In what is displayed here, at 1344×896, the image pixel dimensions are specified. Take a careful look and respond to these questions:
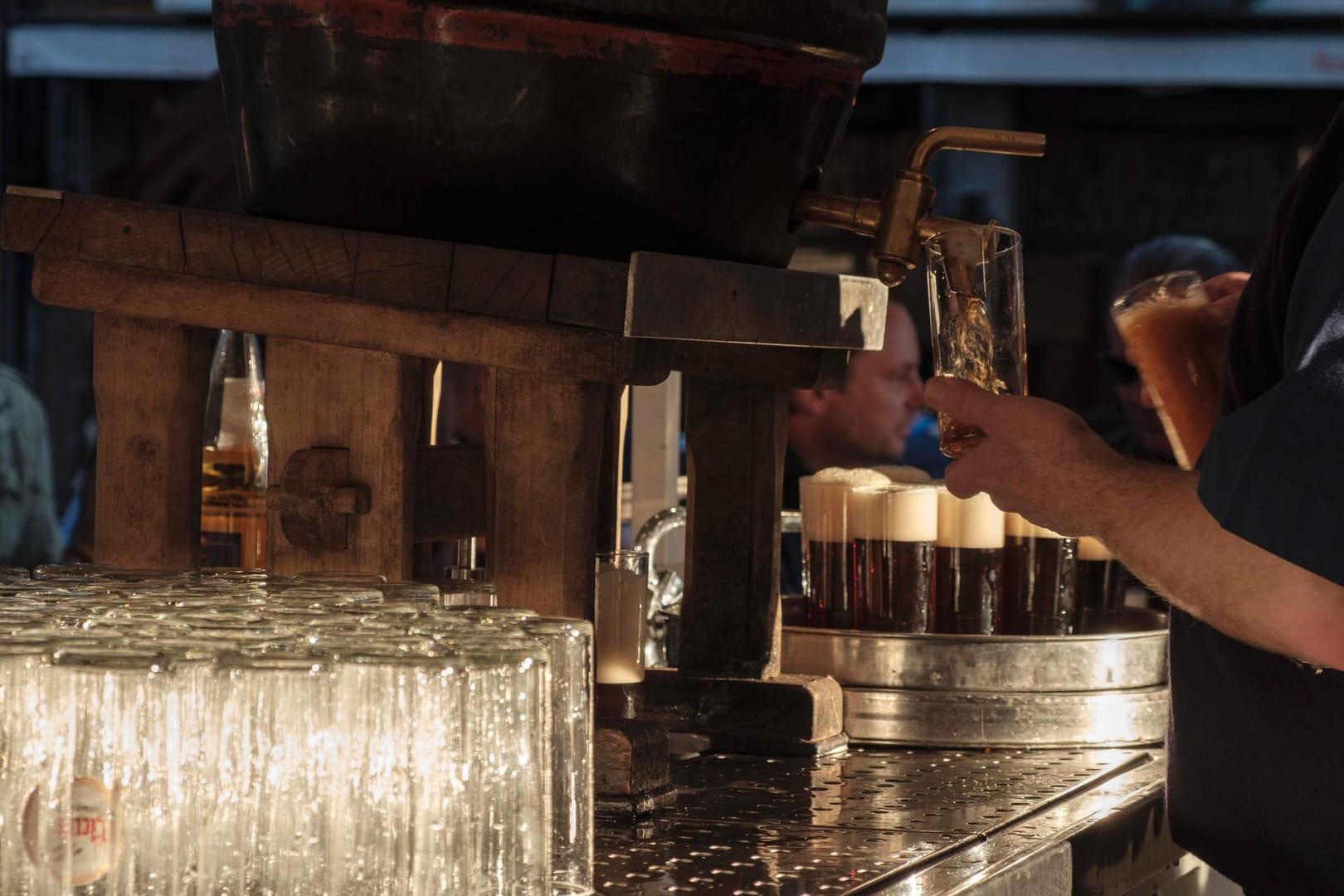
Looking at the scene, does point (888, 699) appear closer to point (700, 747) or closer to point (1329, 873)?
point (700, 747)

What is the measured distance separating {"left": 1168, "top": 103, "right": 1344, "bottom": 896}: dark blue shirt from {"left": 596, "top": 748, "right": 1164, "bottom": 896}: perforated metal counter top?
13 centimetres

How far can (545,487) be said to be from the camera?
1635 mm

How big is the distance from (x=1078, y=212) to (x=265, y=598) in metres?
5.83

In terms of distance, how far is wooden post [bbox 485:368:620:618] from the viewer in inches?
64.0

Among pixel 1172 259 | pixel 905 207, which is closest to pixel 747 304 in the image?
pixel 905 207

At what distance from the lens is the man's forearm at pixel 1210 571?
1304 mm

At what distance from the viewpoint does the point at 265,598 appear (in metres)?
1.35

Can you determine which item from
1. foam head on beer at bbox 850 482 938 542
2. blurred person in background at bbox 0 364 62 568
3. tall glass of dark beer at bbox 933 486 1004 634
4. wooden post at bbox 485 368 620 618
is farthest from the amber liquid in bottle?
blurred person in background at bbox 0 364 62 568

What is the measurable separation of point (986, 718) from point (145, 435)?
3.13ft

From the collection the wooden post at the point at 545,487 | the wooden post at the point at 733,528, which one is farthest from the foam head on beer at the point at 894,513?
the wooden post at the point at 545,487

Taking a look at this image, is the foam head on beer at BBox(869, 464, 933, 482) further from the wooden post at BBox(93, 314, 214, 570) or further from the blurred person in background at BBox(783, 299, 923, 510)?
the blurred person in background at BBox(783, 299, 923, 510)

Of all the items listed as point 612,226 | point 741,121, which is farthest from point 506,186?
point 741,121

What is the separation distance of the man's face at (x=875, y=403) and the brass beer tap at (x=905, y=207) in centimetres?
301

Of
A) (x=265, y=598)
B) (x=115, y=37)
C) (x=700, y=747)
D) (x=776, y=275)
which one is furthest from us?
(x=115, y=37)
